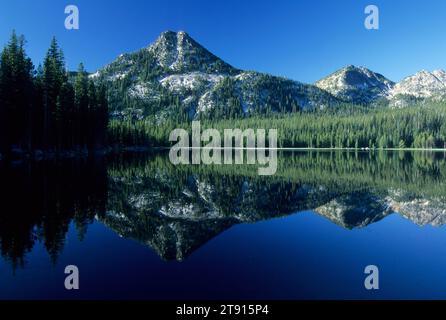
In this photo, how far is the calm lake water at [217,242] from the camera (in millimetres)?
12391

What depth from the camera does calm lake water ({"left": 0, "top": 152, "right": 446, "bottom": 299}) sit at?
12391 millimetres

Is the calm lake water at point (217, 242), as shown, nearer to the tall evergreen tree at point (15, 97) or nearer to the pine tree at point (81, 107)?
the tall evergreen tree at point (15, 97)

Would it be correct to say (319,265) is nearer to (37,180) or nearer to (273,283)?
(273,283)

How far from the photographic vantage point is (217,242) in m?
18.5

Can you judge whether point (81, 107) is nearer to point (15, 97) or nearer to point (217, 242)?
point (15, 97)

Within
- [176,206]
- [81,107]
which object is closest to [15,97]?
[81,107]

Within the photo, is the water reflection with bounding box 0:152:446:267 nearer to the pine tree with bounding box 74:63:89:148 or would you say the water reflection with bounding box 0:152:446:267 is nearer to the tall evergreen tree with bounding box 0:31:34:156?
the tall evergreen tree with bounding box 0:31:34:156

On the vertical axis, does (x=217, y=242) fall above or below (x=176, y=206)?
below

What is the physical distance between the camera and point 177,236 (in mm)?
19547

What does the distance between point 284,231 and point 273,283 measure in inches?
332

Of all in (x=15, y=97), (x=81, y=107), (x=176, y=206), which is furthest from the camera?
(x=81, y=107)

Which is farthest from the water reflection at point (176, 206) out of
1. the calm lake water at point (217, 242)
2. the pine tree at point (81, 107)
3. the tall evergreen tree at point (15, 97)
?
the pine tree at point (81, 107)

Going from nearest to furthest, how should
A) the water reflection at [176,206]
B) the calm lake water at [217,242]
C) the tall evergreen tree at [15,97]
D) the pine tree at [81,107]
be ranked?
1. the calm lake water at [217,242]
2. the water reflection at [176,206]
3. the tall evergreen tree at [15,97]
4. the pine tree at [81,107]

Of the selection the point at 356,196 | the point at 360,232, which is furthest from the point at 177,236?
the point at 356,196
